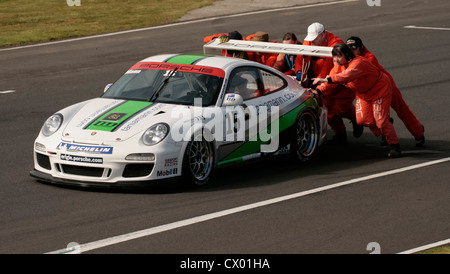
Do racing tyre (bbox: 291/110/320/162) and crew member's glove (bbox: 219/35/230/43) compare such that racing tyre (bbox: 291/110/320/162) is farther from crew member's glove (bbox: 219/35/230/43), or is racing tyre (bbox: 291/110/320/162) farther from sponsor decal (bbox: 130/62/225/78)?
crew member's glove (bbox: 219/35/230/43)

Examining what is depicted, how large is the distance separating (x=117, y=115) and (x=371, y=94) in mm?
3731

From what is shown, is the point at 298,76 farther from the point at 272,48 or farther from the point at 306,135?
the point at 306,135

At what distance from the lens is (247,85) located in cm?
1170

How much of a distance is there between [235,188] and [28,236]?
286cm

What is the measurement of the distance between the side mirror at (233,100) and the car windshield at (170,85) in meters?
0.15

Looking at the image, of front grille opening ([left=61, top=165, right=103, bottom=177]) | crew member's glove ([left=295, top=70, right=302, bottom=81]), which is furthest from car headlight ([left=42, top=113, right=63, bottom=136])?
crew member's glove ([left=295, top=70, right=302, bottom=81])

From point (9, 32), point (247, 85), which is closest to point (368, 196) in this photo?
point (247, 85)

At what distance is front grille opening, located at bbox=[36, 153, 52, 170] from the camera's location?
1052cm

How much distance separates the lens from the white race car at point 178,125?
33.5 ft

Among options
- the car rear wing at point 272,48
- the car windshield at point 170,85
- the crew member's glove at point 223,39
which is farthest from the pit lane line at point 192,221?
the crew member's glove at point 223,39

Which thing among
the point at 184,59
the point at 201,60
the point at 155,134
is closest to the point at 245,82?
→ the point at 201,60

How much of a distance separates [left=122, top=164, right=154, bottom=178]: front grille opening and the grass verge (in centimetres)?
1276

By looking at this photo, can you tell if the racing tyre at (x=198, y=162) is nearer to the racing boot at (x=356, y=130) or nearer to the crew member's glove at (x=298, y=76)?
the crew member's glove at (x=298, y=76)

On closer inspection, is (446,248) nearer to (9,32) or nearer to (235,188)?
(235,188)
